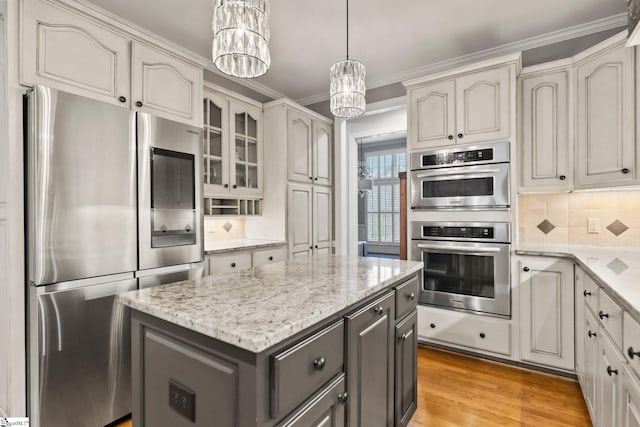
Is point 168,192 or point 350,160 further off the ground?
point 350,160

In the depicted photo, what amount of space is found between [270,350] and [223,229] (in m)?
2.77

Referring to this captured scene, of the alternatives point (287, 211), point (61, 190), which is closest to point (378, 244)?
point (287, 211)

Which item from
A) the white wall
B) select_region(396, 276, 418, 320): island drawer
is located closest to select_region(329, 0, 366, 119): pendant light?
select_region(396, 276, 418, 320): island drawer

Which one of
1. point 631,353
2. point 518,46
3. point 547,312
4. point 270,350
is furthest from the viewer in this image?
point 518,46

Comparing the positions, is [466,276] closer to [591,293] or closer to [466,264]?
[466,264]

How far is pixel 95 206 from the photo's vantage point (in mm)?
1844

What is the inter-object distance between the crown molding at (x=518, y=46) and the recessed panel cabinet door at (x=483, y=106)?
0.52 meters

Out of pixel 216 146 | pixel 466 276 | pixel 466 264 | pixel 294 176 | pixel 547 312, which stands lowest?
pixel 547 312

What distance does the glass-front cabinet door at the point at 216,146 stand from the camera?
117 inches

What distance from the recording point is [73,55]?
1843 millimetres

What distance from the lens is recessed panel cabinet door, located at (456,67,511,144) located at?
2.56 m

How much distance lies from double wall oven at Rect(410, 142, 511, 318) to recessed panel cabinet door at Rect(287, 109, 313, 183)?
1224 mm

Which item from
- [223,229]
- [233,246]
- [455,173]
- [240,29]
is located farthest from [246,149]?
[240,29]

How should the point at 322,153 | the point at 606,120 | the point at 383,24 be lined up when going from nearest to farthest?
the point at 606,120
the point at 383,24
the point at 322,153
